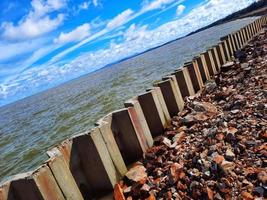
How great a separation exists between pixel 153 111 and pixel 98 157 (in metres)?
1.79

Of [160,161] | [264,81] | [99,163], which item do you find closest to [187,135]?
[160,161]

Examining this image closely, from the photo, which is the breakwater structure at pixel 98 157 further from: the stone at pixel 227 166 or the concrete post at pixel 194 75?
the concrete post at pixel 194 75

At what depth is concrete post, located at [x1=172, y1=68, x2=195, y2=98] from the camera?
7.34 m

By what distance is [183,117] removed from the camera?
6180mm

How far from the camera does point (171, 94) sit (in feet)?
21.3

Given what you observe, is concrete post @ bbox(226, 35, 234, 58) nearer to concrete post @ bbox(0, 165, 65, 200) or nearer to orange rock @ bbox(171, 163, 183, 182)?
orange rock @ bbox(171, 163, 183, 182)

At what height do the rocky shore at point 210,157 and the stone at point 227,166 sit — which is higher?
the stone at point 227,166

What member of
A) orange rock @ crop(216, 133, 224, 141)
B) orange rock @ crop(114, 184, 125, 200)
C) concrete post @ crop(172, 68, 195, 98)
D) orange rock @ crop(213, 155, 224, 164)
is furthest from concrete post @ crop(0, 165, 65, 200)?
concrete post @ crop(172, 68, 195, 98)

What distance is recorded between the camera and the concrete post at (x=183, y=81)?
734 centimetres

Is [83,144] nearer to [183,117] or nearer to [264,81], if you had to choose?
[183,117]

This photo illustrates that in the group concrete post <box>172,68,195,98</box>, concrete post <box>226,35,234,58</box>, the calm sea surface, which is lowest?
the calm sea surface

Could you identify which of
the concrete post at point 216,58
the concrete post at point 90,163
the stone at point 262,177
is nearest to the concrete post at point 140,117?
the concrete post at point 90,163

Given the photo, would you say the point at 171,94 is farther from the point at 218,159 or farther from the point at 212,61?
the point at 212,61

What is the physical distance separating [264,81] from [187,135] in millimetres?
2436
